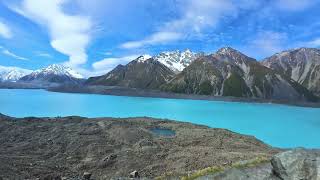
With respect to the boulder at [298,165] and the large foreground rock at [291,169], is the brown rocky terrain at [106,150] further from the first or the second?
the boulder at [298,165]

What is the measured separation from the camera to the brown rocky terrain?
1255 inches

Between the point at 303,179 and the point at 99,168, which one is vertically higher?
the point at 303,179

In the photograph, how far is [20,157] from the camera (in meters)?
35.3

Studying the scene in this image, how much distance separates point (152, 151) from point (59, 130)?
16360mm

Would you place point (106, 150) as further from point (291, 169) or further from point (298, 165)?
point (298, 165)

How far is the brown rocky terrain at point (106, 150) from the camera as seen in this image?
3188 cm

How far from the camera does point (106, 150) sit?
40.1m

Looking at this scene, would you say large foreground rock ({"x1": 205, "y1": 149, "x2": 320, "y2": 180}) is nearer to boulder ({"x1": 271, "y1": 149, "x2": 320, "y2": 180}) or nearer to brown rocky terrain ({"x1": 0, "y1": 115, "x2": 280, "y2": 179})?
boulder ({"x1": 271, "y1": 149, "x2": 320, "y2": 180})

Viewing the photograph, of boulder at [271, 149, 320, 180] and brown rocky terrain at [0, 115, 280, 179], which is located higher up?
boulder at [271, 149, 320, 180]

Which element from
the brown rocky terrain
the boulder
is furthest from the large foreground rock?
the brown rocky terrain

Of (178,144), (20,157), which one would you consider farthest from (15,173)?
(178,144)

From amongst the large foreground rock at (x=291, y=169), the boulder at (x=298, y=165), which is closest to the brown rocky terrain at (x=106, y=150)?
the large foreground rock at (x=291, y=169)

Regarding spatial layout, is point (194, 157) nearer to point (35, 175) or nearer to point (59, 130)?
point (35, 175)

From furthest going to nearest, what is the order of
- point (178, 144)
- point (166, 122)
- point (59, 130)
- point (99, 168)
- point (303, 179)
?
point (166, 122)
point (59, 130)
point (178, 144)
point (99, 168)
point (303, 179)
